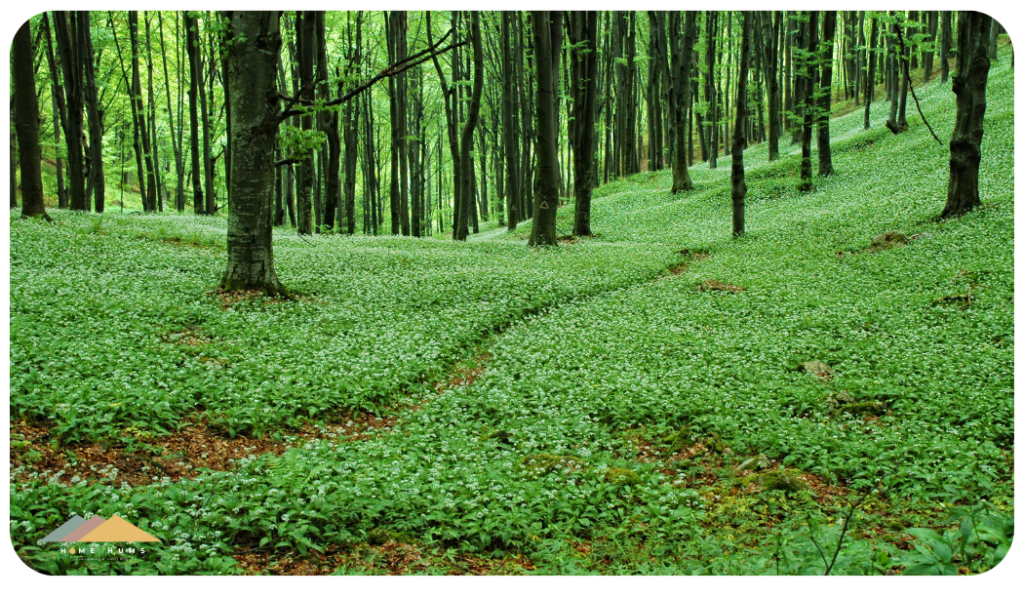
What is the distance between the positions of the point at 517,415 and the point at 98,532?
4473 mm

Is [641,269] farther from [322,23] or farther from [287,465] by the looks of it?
[322,23]

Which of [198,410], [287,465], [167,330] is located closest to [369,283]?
[167,330]

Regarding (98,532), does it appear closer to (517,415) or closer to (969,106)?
(517,415)

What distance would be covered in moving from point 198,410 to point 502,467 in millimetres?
3536

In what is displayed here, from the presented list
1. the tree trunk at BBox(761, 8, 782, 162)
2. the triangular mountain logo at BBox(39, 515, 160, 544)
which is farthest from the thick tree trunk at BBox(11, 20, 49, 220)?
the tree trunk at BBox(761, 8, 782, 162)

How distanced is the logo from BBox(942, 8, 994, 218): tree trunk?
18761 mm

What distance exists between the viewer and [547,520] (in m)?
4.86

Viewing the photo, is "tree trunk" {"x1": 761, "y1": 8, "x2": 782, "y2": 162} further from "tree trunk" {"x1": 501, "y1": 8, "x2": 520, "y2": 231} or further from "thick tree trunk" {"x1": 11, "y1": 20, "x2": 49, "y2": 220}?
"thick tree trunk" {"x1": 11, "y1": 20, "x2": 49, "y2": 220}

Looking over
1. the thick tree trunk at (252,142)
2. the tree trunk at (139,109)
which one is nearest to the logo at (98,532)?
the thick tree trunk at (252,142)

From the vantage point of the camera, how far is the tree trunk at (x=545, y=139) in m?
19.9

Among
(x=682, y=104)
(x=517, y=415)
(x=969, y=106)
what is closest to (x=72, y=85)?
(x=517, y=415)

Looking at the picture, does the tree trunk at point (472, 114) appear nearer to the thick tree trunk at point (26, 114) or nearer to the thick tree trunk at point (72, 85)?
the thick tree trunk at point (26, 114)

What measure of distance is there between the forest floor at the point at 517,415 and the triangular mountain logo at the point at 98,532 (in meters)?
0.15

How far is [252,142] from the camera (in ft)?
35.6
